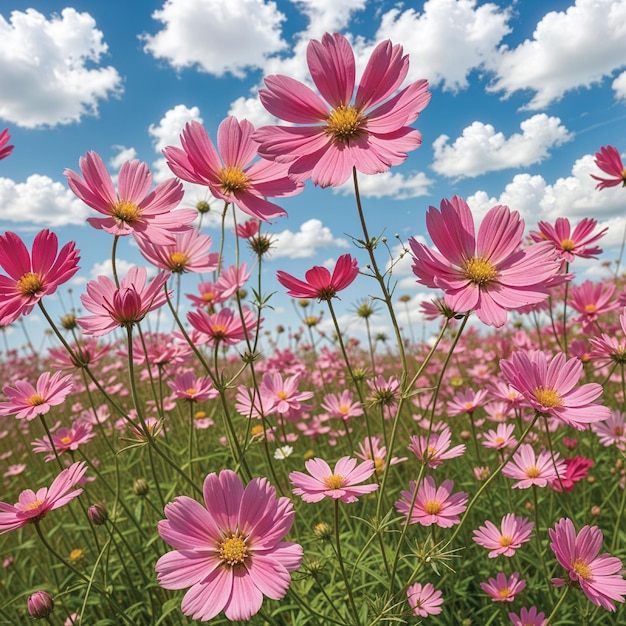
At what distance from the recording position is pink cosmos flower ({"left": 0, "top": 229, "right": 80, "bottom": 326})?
0.92m

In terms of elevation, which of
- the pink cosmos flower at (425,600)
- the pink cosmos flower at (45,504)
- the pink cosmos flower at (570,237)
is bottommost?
A: the pink cosmos flower at (45,504)

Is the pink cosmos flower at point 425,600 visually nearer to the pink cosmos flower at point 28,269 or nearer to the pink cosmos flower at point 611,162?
the pink cosmos flower at point 28,269

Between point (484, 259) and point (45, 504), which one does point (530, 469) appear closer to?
point (484, 259)

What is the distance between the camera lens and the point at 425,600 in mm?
1332

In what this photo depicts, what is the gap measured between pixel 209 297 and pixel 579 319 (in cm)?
142

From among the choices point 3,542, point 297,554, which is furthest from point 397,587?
point 3,542

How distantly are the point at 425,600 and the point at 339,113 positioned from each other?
1.22 meters

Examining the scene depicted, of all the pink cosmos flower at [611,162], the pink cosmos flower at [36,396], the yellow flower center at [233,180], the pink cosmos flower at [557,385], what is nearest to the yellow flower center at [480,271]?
the pink cosmos flower at [557,385]

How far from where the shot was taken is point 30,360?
640cm

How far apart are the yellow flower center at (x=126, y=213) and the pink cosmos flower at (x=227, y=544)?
496 millimetres

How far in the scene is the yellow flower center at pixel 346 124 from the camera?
2.85 ft

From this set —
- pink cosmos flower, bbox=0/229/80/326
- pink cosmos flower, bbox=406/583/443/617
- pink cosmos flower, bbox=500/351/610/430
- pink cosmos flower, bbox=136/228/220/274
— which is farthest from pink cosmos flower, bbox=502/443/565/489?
pink cosmos flower, bbox=0/229/80/326

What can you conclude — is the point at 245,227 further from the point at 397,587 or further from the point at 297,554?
the point at 397,587

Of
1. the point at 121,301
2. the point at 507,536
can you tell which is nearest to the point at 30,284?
the point at 121,301
